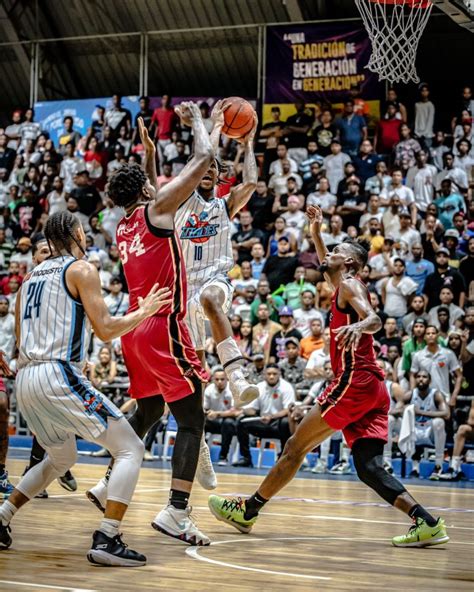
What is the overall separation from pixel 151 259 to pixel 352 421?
167cm

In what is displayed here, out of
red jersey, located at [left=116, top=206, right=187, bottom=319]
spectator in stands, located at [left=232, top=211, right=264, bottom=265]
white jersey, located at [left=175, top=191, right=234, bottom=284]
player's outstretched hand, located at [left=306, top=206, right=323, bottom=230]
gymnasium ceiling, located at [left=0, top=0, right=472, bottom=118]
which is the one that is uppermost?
gymnasium ceiling, located at [left=0, top=0, right=472, bottom=118]

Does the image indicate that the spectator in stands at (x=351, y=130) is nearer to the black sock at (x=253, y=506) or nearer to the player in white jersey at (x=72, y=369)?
the black sock at (x=253, y=506)

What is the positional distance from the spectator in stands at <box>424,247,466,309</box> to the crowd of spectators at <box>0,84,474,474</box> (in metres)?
0.02

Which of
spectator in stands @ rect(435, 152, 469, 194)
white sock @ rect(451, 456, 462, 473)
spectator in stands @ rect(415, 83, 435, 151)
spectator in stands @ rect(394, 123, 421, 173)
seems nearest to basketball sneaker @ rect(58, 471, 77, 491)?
white sock @ rect(451, 456, 462, 473)

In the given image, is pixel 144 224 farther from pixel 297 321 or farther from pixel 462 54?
pixel 462 54

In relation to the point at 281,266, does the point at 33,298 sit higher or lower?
lower

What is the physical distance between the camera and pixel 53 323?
16.3ft

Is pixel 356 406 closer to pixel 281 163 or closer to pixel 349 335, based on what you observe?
pixel 349 335

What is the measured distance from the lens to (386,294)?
1424cm

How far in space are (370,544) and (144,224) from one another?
2.40 meters

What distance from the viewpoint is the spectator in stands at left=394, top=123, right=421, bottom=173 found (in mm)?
16625

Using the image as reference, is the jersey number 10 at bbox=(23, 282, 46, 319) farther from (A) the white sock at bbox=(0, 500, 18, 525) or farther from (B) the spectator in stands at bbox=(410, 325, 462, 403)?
(B) the spectator in stands at bbox=(410, 325, 462, 403)

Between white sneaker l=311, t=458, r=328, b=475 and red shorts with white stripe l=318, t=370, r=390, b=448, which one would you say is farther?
white sneaker l=311, t=458, r=328, b=475

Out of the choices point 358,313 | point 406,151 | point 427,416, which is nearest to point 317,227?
point 358,313
